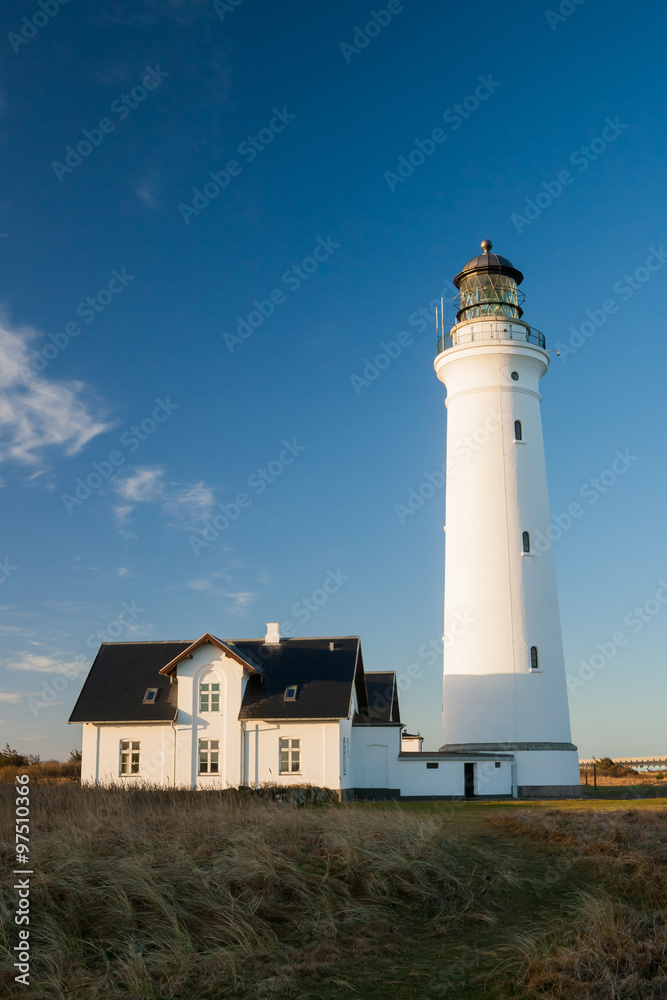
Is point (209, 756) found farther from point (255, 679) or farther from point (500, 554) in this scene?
point (500, 554)

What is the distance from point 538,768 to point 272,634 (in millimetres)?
10646

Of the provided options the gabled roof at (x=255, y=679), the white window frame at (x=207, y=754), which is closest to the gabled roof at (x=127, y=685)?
the gabled roof at (x=255, y=679)

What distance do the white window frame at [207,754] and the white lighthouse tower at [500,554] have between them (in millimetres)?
7762

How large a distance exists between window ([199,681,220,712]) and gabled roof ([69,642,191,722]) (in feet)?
3.32

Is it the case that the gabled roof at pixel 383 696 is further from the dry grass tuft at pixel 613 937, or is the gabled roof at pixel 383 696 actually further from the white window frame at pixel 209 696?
the dry grass tuft at pixel 613 937

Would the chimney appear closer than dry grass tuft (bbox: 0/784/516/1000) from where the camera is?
No

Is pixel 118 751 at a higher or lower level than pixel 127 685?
lower

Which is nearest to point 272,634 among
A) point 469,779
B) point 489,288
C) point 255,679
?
point 255,679

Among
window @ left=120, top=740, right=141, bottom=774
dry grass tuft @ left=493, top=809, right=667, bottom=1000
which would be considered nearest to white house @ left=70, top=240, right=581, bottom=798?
window @ left=120, top=740, right=141, bottom=774

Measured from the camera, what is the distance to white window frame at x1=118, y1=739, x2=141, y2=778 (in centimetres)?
3045

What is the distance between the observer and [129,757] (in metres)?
30.6

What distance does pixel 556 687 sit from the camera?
28.9m

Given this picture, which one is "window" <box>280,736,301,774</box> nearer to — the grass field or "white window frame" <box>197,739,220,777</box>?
"white window frame" <box>197,739,220,777</box>

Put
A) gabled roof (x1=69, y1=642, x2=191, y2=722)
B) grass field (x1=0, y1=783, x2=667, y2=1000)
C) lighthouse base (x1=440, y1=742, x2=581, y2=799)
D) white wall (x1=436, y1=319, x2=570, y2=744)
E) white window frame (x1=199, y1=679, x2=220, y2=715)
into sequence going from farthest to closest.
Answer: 1. gabled roof (x1=69, y1=642, x2=191, y2=722)
2. white window frame (x1=199, y1=679, x2=220, y2=715)
3. white wall (x1=436, y1=319, x2=570, y2=744)
4. lighthouse base (x1=440, y1=742, x2=581, y2=799)
5. grass field (x1=0, y1=783, x2=667, y2=1000)
